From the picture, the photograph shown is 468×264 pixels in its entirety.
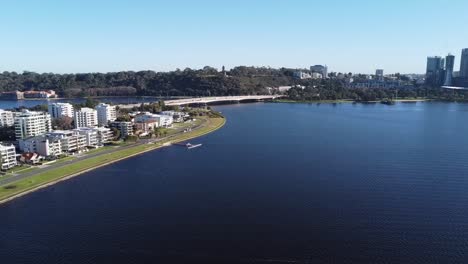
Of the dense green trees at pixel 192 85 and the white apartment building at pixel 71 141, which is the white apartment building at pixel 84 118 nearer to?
the white apartment building at pixel 71 141

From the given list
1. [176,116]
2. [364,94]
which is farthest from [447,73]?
[176,116]

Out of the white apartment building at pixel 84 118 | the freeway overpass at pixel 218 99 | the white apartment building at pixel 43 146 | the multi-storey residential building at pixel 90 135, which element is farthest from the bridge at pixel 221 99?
the white apartment building at pixel 43 146

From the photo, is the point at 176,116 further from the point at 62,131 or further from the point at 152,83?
the point at 152,83

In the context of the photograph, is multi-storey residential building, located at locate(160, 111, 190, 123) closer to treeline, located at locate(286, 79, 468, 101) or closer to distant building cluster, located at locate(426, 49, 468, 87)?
treeline, located at locate(286, 79, 468, 101)

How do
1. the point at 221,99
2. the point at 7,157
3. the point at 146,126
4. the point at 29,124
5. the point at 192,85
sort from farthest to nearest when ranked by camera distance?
the point at 192,85 < the point at 221,99 < the point at 146,126 < the point at 29,124 < the point at 7,157

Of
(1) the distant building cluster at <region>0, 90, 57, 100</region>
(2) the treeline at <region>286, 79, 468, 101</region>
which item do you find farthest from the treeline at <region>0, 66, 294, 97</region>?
(2) the treeline at <region>286, 79, 468, 101</region>

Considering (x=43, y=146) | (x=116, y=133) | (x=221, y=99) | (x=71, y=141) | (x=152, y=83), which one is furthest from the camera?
(x=152, y=83)

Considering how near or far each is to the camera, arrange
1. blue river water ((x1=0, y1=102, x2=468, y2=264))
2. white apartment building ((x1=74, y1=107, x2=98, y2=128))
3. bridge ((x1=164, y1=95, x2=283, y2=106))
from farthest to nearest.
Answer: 1. bridge ((x1=164, y1=95, x2=283, y2=106))
2. white apartment building ((x1=74, y1=107, x2=98, y2=128))
3. blue river water ((x1=0, y1=102, x2=468, y2=264))

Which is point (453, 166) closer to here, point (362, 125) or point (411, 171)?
point (411, 171)
